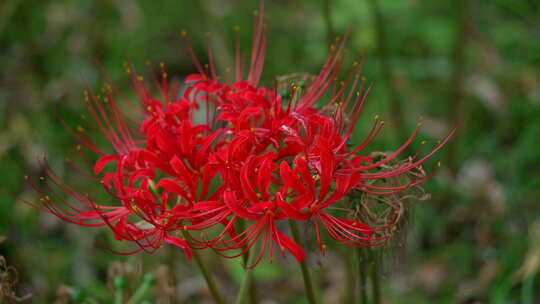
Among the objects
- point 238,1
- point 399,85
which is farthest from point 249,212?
point 238,1

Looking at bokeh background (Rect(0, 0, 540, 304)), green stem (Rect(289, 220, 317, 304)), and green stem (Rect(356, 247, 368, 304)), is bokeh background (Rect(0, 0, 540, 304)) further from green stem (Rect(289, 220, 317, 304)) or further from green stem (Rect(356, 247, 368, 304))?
green stem (Rect(289, 220, 317, 304))

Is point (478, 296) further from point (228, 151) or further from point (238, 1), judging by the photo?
point (238, 1)

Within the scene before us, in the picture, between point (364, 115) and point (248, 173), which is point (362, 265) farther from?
point (364, 115)

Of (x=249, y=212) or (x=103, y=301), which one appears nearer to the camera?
(x=249, y=212)

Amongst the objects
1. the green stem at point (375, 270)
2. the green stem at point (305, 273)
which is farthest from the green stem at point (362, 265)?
the green stem at point (305, 273)

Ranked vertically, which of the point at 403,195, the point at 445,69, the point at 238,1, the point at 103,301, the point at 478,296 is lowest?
the point at 478,296

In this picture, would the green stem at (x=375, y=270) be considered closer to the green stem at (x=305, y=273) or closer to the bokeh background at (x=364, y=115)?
the bokeh background at (x=364, y=115)

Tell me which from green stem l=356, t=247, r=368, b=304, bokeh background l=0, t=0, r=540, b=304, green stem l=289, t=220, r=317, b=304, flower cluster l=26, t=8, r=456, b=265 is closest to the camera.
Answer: flower cluster l=26, t=8, r=456, b=265

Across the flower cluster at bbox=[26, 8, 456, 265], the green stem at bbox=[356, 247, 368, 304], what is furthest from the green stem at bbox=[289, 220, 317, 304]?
the green stem at bbox=[356, 247, 368, 304]
